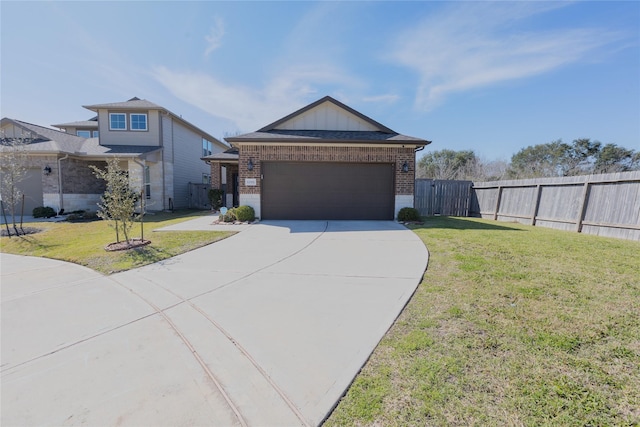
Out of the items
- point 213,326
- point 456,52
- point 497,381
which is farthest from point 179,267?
point 456,52

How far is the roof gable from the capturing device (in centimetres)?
1173

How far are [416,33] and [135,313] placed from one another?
10833mm

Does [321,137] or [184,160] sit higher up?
[321,137]

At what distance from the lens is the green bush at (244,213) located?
10415 millimetres

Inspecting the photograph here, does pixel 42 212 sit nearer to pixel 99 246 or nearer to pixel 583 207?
pixel 99 246

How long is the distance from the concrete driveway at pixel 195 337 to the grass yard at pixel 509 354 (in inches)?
10.9

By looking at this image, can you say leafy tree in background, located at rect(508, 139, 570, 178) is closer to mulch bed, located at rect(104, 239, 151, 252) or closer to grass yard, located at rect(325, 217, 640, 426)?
grass yard, located at rect(325, 217, 640, 426)

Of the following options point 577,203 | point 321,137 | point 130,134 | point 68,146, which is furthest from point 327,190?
point 68,146

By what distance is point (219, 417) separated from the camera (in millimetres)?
1940

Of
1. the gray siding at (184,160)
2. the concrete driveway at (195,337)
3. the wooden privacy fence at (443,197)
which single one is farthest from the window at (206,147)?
the concrete driveway at (195,337)

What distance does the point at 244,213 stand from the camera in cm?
1046

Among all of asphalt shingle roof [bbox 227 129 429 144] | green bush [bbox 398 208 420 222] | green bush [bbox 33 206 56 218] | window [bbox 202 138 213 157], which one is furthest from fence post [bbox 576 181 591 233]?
green bush [bbox 33 206 56 218]

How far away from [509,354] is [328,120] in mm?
10984

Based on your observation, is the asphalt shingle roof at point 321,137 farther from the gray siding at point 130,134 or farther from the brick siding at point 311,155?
the gray siding at point 130,134
